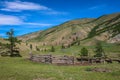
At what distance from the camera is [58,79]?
26.2 m

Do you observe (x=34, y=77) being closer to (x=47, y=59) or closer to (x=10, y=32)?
(x=47, y=59)

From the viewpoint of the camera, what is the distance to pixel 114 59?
4947 centimetres

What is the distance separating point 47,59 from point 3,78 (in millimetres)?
20938

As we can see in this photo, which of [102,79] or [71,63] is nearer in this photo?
[102,79]

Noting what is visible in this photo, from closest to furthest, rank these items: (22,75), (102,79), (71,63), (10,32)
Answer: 1. (102,79)
2. (22,75)
3. (71,63)
4. (10,32)

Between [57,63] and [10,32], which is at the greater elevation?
[10,32]

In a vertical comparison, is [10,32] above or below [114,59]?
above

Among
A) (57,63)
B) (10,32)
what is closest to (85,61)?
(57,63)

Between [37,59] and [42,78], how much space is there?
73.4 ft

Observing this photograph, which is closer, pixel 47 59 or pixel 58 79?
pixel 58 79

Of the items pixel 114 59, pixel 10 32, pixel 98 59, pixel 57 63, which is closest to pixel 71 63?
pixel 57 63

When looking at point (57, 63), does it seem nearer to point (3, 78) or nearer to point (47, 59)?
point (47, 59)

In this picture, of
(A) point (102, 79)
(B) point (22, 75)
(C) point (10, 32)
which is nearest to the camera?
(A) point (102, 79)

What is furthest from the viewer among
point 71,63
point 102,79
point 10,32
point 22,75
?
point 10,32
